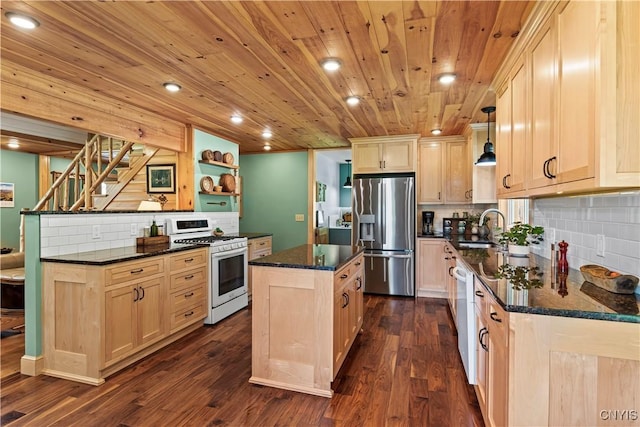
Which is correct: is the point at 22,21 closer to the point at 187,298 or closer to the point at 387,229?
the point at 187,298

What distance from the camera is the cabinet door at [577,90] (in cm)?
130

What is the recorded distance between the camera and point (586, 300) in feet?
4.58

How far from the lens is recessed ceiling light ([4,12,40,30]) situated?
71.9 inches

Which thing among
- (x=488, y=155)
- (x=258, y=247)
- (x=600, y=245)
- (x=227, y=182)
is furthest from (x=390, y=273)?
(x=600, y=245)

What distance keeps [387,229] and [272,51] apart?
10.3 feet

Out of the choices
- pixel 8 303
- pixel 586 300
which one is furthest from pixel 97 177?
pixel 586 300

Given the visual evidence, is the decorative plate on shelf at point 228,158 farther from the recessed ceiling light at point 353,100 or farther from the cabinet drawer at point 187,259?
the recessed ceiling light at point 353,100

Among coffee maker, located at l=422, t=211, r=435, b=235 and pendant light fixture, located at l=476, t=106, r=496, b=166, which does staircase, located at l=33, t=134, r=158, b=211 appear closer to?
pendant light fixture, located at l=476, t=106, r=496, b=166

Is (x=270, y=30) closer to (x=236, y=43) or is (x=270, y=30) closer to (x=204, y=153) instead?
(x=236, y=43)

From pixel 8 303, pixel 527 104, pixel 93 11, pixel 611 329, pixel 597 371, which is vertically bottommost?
pixel 8 303

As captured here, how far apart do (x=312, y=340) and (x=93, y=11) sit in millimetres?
2314

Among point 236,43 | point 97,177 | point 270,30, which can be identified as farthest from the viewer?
point 97,177

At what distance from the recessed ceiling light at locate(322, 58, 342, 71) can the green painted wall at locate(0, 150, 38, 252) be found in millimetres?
6105

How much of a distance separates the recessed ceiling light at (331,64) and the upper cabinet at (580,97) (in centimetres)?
115
